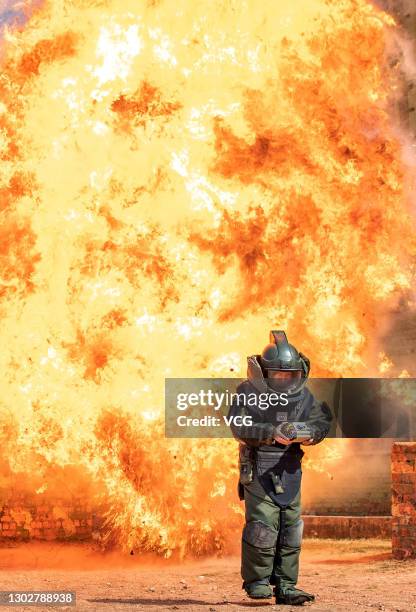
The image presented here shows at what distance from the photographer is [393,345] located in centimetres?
1639

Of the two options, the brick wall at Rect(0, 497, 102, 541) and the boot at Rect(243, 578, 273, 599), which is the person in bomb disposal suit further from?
the brick wall at Rect(0, 497, 102, 541)

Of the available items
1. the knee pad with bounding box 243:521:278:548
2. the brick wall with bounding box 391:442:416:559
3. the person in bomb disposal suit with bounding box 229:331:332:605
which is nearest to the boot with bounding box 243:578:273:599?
the person in bomb disposal suit with bounding box 229:331:332:605

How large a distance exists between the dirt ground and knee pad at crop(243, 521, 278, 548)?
48 cm

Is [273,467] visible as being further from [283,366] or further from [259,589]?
[259,589]

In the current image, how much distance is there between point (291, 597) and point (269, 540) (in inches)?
18.6

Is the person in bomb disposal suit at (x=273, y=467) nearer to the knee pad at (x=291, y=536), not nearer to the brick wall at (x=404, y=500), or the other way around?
the knee pad at (x=291, y=536)

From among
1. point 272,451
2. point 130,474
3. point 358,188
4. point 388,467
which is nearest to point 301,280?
point 358,188

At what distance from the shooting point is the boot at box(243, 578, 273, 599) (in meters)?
7.57

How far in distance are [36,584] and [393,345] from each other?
8774mm

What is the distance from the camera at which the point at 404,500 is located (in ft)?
35.8

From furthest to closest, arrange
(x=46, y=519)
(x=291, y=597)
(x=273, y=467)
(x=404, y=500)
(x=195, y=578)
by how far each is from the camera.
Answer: (x=46, y=519)
(x=404, y=500)
(x=195, y=578)
(x=273, y=467)
(x=291, y=597)

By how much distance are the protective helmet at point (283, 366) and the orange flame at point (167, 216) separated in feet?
12.3

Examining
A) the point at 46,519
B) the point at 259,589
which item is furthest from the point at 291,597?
the point at 46,519

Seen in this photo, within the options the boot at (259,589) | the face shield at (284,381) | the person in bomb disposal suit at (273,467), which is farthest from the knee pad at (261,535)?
the face shield at (284,381)
